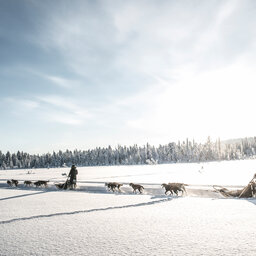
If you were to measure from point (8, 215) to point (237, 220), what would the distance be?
788cm

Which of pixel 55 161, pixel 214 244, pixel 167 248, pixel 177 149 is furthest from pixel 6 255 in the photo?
pixel 55 161

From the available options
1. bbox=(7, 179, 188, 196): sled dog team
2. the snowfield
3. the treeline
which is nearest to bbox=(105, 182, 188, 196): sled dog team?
bbox=(7, 179, 188, 196): sled dog team

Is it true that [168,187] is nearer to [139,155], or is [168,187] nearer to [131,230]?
[131,230]

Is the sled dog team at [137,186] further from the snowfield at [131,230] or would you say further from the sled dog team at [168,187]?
the snowfield at [131,230]

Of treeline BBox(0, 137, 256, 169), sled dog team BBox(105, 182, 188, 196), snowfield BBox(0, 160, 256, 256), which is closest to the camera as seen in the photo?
snowfield BBox(0, 160, 256, 256)

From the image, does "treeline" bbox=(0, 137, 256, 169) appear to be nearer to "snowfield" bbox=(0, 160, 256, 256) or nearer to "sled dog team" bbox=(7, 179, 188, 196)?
"sled dog team" bbox=(7, 179, 188, 196)

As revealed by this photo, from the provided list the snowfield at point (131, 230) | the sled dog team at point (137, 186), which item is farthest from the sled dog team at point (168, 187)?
the snowfield at point (131, 230)

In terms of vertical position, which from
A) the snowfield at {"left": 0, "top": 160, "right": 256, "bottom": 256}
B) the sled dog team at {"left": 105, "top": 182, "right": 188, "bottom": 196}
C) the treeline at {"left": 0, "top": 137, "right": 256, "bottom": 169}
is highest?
the treeline at {"left": 0, "top": 137, "right": 256, "bottom": 169}

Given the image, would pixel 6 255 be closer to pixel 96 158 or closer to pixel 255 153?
pixel 96 158

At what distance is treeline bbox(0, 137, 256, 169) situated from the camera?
146000mm

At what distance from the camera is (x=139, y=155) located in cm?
14750

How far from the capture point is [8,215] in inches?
387

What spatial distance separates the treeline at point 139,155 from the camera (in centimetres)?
14600

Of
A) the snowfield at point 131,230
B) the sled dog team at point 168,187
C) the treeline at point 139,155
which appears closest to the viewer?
the snowfield at point 131,230
